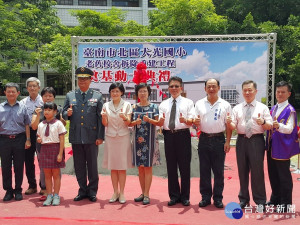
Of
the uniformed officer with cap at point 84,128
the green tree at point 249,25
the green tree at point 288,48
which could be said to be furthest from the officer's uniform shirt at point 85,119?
the green tree at point 288,48

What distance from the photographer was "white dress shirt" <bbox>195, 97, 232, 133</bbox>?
4.02 metres

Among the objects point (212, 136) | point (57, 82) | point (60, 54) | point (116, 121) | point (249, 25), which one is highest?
point (249, 25)

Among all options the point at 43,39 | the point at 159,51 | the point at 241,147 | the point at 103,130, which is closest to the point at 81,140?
the point at 103,130

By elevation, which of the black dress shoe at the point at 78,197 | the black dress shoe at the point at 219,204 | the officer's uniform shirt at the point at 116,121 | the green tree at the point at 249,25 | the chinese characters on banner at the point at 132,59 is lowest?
the black dress shoe at the point at 78,197

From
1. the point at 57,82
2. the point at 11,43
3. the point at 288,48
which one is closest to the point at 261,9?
the point at 288,48

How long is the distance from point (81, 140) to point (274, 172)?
253 centimetres

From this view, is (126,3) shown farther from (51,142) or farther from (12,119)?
(51,142)

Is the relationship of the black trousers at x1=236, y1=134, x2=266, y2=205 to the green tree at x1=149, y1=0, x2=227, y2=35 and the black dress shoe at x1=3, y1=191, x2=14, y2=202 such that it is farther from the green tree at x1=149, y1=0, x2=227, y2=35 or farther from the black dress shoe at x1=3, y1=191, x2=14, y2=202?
the green tree at x1=149, y1=0, x2=227, y2=35

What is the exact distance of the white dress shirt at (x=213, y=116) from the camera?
4.02 m

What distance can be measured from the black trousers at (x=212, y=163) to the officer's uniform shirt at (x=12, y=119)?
249cm

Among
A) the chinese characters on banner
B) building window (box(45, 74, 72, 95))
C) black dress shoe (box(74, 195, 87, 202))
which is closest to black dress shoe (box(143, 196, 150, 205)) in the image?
black dress shoe (box(74, 195, 87, 202))

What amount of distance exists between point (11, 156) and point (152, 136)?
2044 millimetres

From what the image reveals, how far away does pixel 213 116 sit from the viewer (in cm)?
404

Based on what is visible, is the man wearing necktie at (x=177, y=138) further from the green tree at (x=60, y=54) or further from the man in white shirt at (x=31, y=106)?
the green tree at (x=60, y=54)
